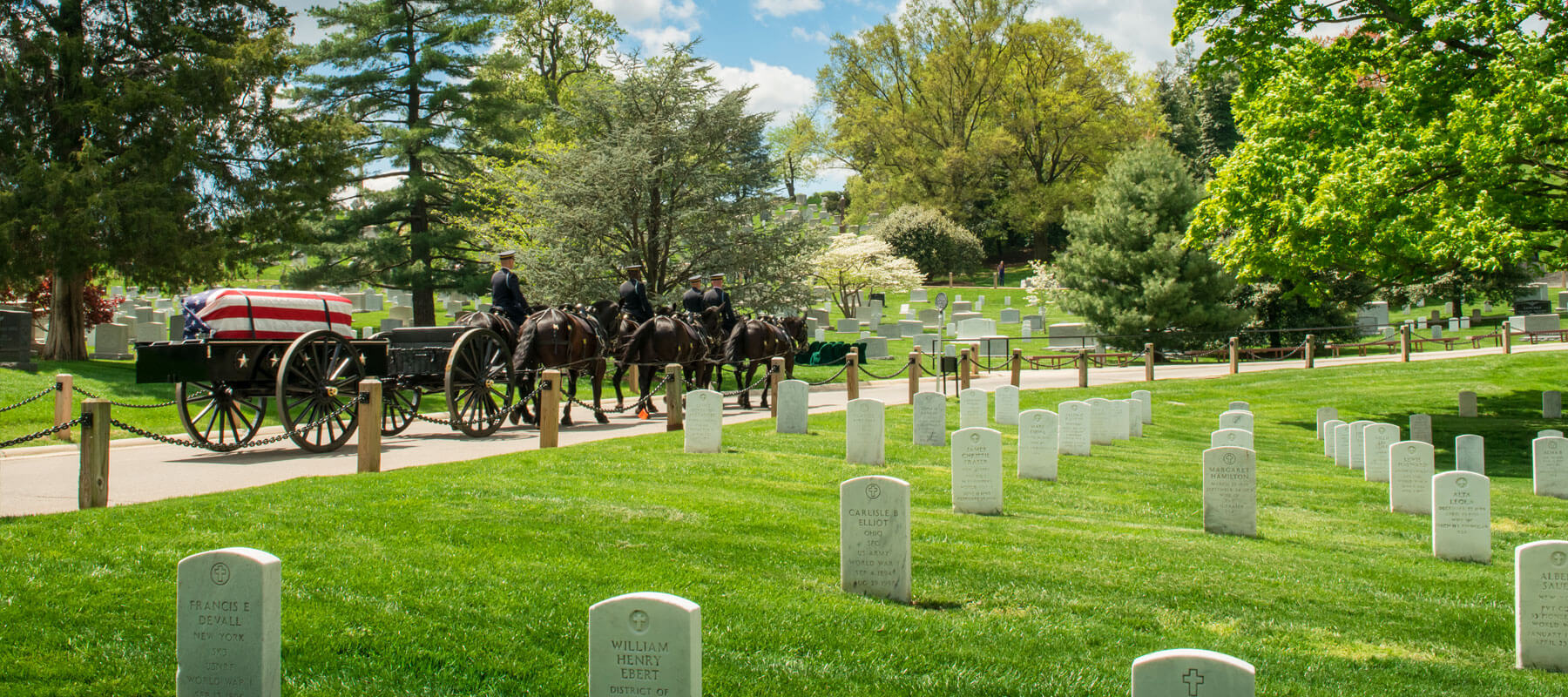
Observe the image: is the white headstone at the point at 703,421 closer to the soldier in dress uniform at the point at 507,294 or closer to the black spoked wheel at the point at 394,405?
the black spoked wheel at the point at 394,405

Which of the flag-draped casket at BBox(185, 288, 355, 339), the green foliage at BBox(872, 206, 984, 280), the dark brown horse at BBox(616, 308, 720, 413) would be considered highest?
the green foliage at BBox(872, 206, 984, 280)

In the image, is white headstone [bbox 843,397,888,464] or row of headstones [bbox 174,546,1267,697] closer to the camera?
row of headstones [bbox 174,546,1267,697]

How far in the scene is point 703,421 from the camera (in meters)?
11.9

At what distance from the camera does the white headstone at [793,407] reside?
14.2 metres

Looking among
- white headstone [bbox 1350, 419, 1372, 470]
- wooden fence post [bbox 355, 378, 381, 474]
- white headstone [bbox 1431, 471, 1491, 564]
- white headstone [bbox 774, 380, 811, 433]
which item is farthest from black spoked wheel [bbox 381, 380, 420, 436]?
white headstone [bbox 1350, 419, 1372, 470]

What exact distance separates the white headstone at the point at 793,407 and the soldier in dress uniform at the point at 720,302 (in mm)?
5693

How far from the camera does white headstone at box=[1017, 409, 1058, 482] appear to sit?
1159 centimetres

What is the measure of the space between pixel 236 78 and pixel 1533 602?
21987 mm

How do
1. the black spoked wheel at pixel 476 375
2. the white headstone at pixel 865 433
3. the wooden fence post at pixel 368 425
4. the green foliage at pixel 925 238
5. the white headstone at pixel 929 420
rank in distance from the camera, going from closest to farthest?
the wooden fence post at pixel 368 425 < the white headstone at pixel 865 433 < the black spoked wheel at pixel 476 375 < the white headstone at pixel 929 420 < the green foliage at pixel 925 238

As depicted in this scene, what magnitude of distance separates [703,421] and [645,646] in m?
8.00

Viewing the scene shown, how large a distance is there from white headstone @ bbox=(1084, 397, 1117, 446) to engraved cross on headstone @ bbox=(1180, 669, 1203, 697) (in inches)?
512

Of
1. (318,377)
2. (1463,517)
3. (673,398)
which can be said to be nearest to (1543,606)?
(1463,517)

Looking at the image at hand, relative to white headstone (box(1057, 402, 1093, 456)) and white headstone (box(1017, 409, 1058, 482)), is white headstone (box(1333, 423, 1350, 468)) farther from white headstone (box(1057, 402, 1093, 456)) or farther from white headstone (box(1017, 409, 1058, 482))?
white headstone (box(1017, 409, 1058, 482))

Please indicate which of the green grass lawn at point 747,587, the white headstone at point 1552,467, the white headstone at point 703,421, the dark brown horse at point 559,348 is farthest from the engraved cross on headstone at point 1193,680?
the white headstone at point 1552,467
